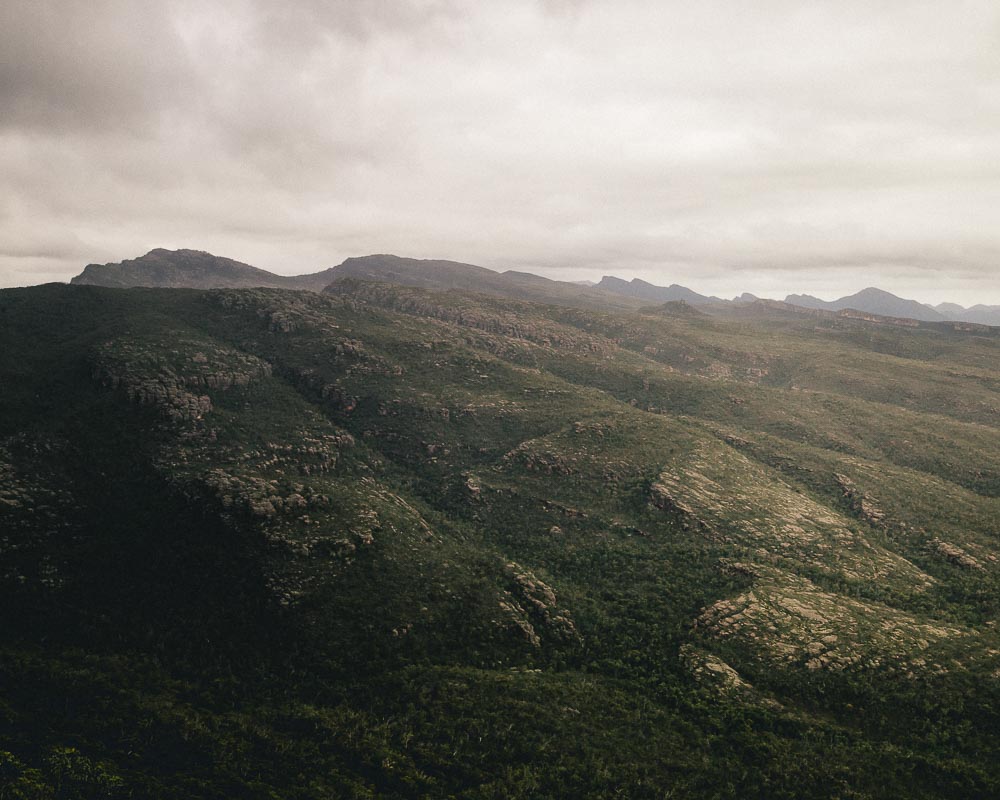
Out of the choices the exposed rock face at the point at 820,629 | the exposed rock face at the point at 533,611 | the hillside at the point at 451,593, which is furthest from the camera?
the exposed rock face at the point at 533,611

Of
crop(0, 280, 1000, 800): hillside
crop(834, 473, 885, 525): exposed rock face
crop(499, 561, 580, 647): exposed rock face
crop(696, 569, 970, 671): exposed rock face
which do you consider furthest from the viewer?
crop(834, 473, 885, 525): exposed rock face

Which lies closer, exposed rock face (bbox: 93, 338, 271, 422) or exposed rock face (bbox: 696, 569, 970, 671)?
exposed rock face (bbox: 696, 569, 970, 671)

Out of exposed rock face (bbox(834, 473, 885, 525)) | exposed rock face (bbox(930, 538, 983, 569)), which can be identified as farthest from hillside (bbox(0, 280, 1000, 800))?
exposed rock face (bbox(834, 473, 885, 525))

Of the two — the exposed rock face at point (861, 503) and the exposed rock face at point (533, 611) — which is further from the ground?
the exposed rock face at point (861, 503)

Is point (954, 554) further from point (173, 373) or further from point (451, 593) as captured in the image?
point (173, 373)

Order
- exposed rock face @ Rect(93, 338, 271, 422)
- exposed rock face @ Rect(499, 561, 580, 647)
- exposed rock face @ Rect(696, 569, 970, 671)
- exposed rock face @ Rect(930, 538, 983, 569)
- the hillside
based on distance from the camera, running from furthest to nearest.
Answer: exposed rock face @ Rect(93, 338, 271, 422)
exposed rock face @ Rect(930, 538, 983, 569)
exposed rock face @ Rect(499, 561, 580, 647)
exposed rock face @ Rect(696, 569, 970, 671)
the hillside

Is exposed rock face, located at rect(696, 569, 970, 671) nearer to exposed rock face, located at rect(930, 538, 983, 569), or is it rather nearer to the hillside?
the hillside

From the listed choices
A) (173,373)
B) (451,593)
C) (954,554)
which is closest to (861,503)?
(954,554)

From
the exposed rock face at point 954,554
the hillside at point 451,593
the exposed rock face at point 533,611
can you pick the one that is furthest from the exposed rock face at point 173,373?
the exposed rock face at point 954,554

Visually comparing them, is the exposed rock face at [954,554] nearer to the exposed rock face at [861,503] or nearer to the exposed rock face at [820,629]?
the exposed rock face at [861,503]

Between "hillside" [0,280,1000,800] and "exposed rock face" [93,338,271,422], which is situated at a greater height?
"exposed rock face" [93,338,271,422]
